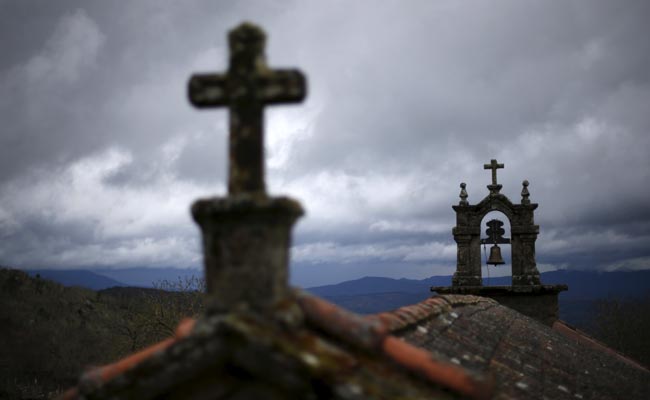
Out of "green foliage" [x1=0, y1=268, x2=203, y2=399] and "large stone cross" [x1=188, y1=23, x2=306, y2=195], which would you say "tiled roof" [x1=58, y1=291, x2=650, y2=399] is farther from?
"green foliage" [x1=0, y1=268, x2=203, y2=399]

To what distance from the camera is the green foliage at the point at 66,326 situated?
103 ft

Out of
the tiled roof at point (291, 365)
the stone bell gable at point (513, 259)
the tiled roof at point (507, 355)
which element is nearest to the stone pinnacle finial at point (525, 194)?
the stone bell gable at point (513, 259)

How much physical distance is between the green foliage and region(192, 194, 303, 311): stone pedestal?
92.2 ft

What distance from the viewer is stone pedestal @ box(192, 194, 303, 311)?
2.82 metres

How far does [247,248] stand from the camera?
285cm

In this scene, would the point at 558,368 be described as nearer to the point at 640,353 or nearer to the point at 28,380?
the point at 640,353

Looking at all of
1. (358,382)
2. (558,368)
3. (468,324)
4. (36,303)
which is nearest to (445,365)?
(358,382)

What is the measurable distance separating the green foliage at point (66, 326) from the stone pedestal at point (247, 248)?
28105 mm

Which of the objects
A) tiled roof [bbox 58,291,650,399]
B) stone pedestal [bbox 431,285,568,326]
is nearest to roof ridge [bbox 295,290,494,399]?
tiled roof [bbox 58,291,650,399]

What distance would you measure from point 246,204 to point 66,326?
52702mm

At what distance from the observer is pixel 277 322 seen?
9.19ft

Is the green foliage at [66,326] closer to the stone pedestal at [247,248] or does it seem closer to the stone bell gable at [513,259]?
the stone bell gable at [513,259]

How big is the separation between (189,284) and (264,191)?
102ft

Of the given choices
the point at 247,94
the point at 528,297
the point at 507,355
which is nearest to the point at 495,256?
the point at 528,297
